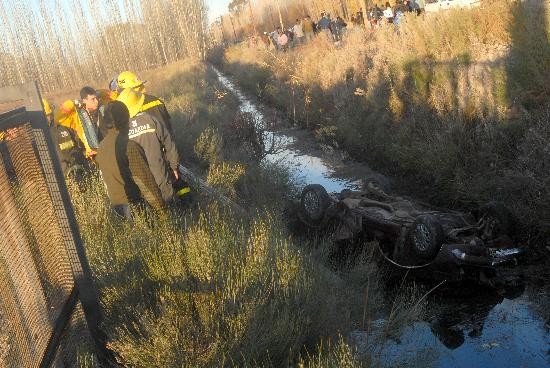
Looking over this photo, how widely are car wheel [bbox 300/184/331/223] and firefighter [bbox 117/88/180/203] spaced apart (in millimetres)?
2403

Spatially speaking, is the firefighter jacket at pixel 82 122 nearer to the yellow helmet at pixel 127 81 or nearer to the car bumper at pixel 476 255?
the yellow helmet at pixel 127 81

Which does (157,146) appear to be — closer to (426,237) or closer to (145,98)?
(145,98)

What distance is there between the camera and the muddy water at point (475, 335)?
4641 mm

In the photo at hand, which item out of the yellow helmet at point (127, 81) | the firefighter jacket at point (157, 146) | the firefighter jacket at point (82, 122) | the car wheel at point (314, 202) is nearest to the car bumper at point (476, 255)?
the car wheel at point (314, 202)

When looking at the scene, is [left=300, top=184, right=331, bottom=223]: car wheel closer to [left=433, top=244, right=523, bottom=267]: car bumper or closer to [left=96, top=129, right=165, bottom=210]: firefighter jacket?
[left=433, top=244, right=523, bottom=267]: car bumper

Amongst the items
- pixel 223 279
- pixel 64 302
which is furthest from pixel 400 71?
pixel 64 302

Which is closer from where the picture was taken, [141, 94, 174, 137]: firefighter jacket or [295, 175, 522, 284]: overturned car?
[141, 94, 174, 137]: firefighter jacket

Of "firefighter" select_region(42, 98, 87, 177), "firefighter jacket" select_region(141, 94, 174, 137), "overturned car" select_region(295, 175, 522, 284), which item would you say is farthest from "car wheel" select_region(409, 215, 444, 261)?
"firefighter" select_region(42, 98, 87, 177)

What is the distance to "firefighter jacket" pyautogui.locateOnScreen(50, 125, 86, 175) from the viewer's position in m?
7.41

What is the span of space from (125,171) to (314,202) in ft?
9.59

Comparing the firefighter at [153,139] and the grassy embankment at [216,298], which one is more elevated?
the firefighter at [153,139]

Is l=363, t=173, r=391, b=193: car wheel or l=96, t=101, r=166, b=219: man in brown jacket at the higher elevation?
l=96, t=101, r=166, b=219: man in brown jacket

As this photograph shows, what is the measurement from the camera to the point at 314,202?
25.2 feet

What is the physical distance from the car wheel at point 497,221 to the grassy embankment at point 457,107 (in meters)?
0.51
